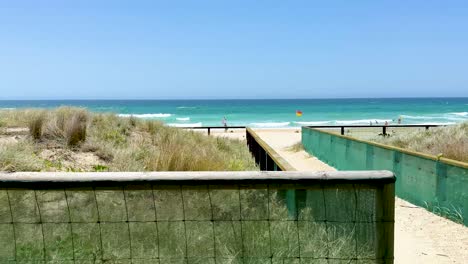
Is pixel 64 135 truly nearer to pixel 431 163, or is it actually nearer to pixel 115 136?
pixel 115 136

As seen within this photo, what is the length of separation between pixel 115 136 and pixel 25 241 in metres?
9.04

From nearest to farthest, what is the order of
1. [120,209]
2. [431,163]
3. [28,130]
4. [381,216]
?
1. [381,216]
2. [120,209]
3. [431,163]
4. [28,130]

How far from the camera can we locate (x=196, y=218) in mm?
2943

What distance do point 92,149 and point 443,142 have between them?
8.77 metres

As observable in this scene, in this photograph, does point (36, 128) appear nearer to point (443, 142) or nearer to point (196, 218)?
point (196, 218)

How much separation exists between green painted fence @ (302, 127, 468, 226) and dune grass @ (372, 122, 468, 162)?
0.69 metres

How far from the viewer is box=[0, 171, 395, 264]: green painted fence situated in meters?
2.75

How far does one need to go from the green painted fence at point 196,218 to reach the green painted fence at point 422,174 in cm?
502

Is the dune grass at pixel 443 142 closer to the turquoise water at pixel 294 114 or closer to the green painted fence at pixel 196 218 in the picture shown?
the green painted fence at pixel 196 218

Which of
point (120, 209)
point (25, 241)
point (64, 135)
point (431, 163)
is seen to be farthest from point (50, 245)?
point (64, 135)

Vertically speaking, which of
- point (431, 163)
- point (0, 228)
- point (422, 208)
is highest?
point (0, 228)

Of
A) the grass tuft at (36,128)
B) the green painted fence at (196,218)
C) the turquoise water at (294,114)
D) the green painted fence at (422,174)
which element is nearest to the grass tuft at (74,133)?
the grass tuft at (36,128)

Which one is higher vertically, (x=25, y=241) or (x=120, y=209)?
(x=120, y=209)

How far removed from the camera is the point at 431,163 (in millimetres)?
8250
